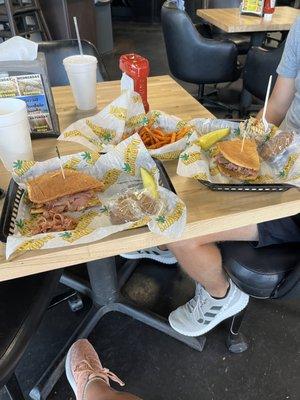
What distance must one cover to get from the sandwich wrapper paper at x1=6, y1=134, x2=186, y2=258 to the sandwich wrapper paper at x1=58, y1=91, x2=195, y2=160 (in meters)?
0.13

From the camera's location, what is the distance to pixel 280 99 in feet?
4.53

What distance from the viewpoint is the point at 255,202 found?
2.46 feet

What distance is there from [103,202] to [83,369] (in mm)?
718

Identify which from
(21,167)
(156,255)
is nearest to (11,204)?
(21,167)

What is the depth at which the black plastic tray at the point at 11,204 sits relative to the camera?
2.15 ft

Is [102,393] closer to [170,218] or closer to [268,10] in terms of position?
[170,218]

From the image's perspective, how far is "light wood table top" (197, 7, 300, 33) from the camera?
2604mm

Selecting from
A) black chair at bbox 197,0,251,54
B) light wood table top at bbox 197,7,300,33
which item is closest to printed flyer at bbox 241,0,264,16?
light wood table top at bbox 197,7,300,33

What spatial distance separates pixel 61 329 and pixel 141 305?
0.36 m

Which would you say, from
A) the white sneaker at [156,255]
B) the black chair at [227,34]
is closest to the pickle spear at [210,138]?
the white sneaker at [156,255]

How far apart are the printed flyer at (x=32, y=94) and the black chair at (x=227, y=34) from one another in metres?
2.72

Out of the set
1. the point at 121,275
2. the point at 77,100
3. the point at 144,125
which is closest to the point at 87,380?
the point at 121,275

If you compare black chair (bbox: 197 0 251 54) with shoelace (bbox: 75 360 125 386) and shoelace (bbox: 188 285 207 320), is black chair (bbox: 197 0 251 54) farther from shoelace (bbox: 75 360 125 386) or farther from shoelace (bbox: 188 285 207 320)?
shoelace (bbox: 75 360 125 386)

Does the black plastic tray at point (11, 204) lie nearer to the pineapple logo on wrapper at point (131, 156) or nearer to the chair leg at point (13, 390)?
the pineapple logo on wrapper at point (131, 156)
